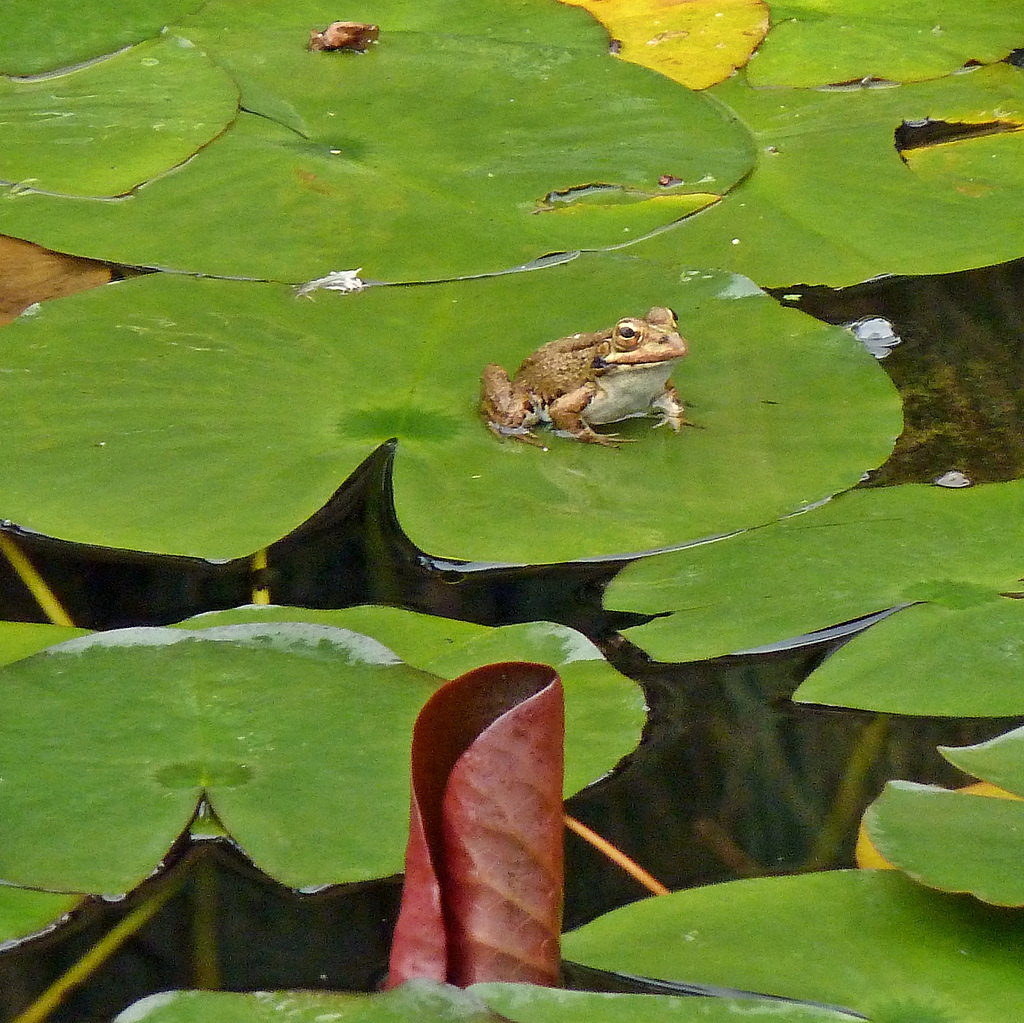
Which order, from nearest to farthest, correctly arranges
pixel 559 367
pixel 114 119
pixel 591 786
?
1. pixel 591 786
2. pixel 559 367
3. pixel 114 119

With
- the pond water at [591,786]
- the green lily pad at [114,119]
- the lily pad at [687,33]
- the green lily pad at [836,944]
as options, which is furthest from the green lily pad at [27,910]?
the lily pad at [687,33]

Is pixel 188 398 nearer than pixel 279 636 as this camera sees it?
No

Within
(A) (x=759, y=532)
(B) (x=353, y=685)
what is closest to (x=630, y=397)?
(A) (x=759, y=532)

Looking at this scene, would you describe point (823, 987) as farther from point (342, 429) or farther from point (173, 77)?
point (173, 77)

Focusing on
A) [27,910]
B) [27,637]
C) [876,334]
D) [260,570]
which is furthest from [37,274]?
[876,334]

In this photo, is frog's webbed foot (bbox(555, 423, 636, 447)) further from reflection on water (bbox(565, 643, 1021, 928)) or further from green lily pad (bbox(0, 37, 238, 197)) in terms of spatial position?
green lily pad (bbox(0, 37, 238, 197))

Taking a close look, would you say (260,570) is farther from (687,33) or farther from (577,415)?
(687,33)

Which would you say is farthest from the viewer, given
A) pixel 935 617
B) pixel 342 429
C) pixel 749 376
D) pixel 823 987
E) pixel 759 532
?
pixel 749 376

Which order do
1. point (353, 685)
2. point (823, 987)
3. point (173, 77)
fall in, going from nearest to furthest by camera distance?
point (823, 987) → point (353, 685) → point (173, 77)
